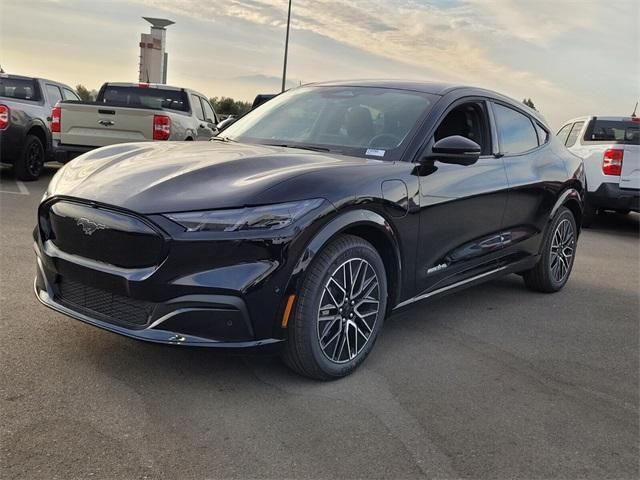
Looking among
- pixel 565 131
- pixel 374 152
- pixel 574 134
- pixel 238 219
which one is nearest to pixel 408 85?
pixel 374 152

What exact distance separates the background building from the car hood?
99.5 feet

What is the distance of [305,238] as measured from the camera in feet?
9.87

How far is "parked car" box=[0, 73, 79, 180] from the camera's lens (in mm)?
9617

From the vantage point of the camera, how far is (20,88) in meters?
10.7

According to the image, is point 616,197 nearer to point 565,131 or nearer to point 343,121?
A: point 565,131

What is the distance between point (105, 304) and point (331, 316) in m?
1.10

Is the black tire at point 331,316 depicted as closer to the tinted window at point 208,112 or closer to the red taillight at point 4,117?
the red taillight at point 4,117

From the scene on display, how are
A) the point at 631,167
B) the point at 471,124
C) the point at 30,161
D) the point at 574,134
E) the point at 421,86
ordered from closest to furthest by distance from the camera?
the point at 421,86, the point at 471,124, the point at 631,167, the point at 30,161, the point at 574,134

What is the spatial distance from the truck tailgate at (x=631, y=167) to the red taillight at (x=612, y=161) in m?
0.06

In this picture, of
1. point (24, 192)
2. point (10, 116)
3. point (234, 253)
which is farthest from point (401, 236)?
point (10, 116)

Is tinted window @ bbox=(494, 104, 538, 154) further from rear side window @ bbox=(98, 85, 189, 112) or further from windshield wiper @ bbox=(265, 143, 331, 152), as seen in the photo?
rear side window @ bbox=(98, 85, 189, 112)

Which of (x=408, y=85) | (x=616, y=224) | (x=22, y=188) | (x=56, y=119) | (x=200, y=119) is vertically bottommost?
(x=22, y=188)

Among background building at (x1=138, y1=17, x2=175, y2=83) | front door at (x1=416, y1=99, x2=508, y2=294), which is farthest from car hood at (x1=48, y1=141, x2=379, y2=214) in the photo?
background building at (x1=138, y1=17, x2=175, y2=83)

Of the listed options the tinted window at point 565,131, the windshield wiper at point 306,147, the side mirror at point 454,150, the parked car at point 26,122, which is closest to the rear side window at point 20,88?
the parked car at point 26,122
